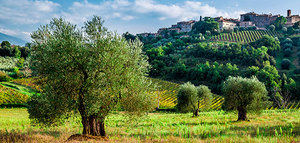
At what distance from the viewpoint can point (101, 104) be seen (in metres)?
13.2

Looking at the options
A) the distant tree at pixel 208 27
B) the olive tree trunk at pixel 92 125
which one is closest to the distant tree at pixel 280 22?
the distant tree at pixel 208 27

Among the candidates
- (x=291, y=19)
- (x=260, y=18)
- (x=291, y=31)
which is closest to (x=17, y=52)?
(x=291, y=31)

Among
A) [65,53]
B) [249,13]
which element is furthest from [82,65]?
[249,13]

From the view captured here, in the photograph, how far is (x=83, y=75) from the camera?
46.2 feet

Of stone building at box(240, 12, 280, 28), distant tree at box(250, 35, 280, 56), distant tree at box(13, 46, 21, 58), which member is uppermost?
stone building at box(240, 12, 280, 28)

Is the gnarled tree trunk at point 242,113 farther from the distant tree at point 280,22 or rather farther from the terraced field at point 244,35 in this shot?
the distant tree at point 280,22

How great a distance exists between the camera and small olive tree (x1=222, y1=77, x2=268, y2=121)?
83.9 feet

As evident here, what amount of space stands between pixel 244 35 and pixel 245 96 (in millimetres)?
156015

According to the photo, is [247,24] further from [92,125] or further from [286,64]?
[92,125]

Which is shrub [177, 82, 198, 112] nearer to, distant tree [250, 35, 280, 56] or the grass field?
the grass field

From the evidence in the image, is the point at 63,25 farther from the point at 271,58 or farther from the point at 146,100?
the point at 271,58

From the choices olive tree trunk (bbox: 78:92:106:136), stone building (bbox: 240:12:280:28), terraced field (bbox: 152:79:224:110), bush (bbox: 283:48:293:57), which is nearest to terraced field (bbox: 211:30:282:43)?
stone building (bbox: 240:12:280:28)

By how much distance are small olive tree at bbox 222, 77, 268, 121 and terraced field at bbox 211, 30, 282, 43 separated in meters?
139

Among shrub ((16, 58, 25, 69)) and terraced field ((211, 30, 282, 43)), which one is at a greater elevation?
terraced field ((211, 30, 282, 43))
